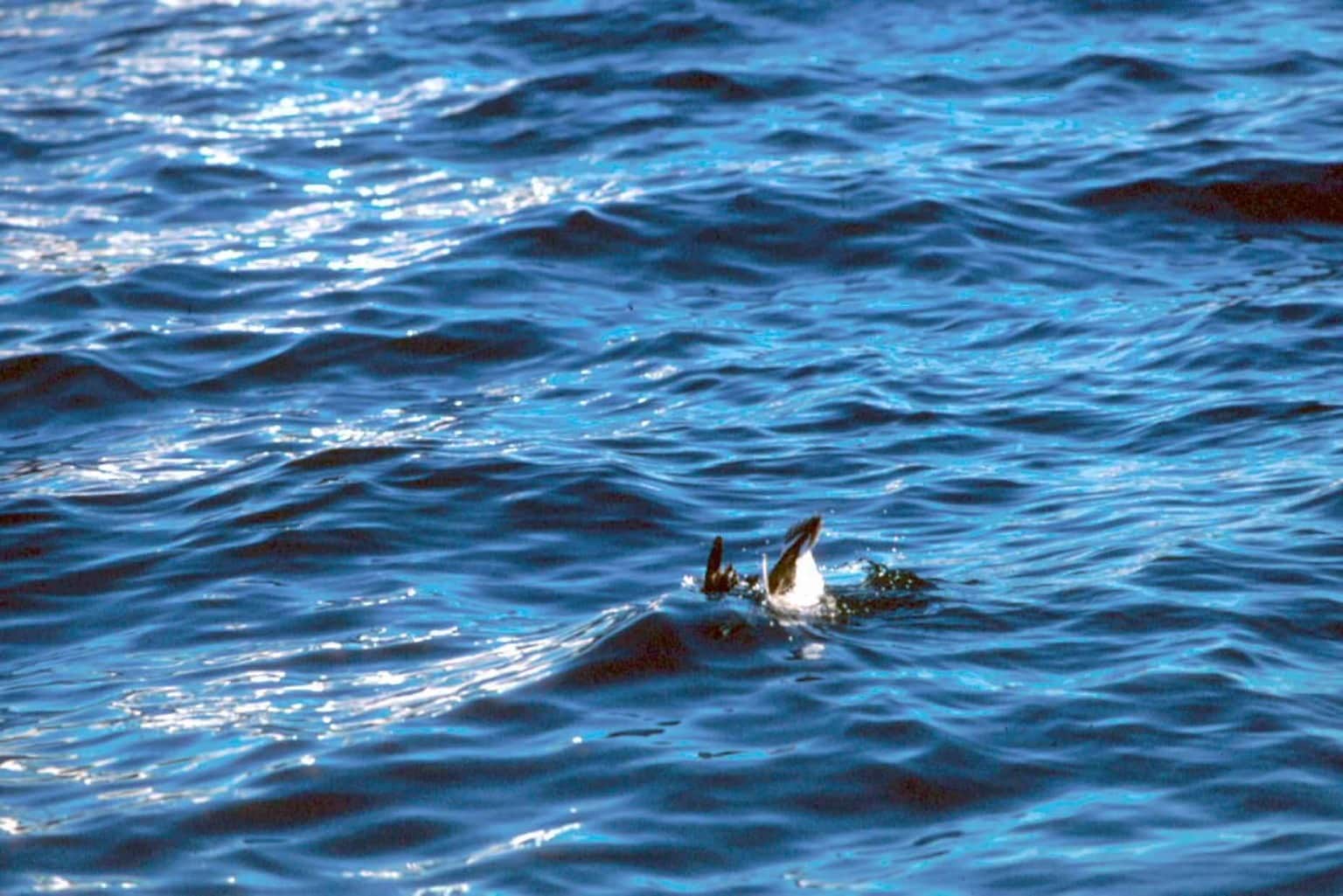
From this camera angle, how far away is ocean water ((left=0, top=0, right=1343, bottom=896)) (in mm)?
4266

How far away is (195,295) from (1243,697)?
18.7 feet

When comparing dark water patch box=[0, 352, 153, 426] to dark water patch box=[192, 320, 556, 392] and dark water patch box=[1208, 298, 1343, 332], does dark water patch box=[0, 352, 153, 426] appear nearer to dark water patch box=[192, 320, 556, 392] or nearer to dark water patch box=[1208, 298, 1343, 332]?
dark water patch box=[192, 320, 556, 392]

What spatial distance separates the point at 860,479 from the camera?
6.48 m

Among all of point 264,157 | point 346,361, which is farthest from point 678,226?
point 264,157

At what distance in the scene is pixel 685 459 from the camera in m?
6.77

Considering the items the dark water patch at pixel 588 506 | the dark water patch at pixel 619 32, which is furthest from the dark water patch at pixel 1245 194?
the dark water patch at pixel 619 32

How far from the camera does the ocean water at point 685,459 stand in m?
4.27

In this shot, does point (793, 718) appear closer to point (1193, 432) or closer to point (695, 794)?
point (695, 794)

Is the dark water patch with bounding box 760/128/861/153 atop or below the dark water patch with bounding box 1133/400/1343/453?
atop

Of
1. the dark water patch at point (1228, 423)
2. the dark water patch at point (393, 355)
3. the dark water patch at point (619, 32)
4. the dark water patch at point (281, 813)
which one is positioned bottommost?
the dark water patch at point (281, 813)

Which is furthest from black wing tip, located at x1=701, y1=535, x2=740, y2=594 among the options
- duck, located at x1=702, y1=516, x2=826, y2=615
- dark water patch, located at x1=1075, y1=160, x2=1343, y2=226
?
dark water patch, located at x1=1075, y1=160, x2=1343, y2=226

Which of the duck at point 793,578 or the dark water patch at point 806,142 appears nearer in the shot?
the duck at point 793,578

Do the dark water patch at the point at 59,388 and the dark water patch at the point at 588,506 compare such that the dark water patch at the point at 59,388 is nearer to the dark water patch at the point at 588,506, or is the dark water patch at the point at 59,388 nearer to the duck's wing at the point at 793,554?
the dark water patch at the point at 588,506

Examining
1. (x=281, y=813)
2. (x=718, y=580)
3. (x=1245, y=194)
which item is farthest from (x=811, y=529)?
(x=1245, y=194)
